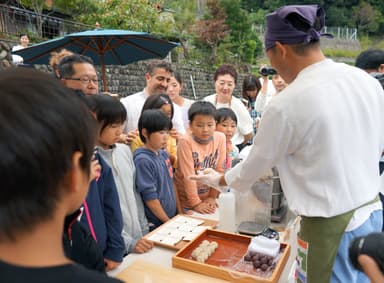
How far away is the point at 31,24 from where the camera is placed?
8.85 m

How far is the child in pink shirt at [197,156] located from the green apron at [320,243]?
1.00 meters

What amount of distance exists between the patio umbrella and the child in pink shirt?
5.36 ft

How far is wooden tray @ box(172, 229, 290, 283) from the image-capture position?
1.31 m

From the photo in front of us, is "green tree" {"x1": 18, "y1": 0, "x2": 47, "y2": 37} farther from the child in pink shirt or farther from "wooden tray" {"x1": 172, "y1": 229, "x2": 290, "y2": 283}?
"wooden tray" {"x1": 172, "y1": 229, "x2": 290, "y2": 283}

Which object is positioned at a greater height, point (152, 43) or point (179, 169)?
point (152, 43)

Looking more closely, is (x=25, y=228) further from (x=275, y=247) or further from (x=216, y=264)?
(x=275, y=247)

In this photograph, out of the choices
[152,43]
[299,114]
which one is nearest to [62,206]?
[299,114]

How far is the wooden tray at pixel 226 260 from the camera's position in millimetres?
1313

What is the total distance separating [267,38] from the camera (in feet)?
4.25

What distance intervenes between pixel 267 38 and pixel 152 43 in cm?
302

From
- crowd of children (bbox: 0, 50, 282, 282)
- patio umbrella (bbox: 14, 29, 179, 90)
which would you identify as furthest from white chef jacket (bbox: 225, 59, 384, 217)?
patio umbrella (bbox: 14, 29, 179, 90)

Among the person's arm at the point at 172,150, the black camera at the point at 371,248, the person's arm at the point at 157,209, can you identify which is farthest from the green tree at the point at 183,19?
the black camera at the point at 371,248

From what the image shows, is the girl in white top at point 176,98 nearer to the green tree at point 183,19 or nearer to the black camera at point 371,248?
the black camera at point 371,248

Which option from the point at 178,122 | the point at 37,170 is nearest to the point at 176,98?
the point at 178,122
